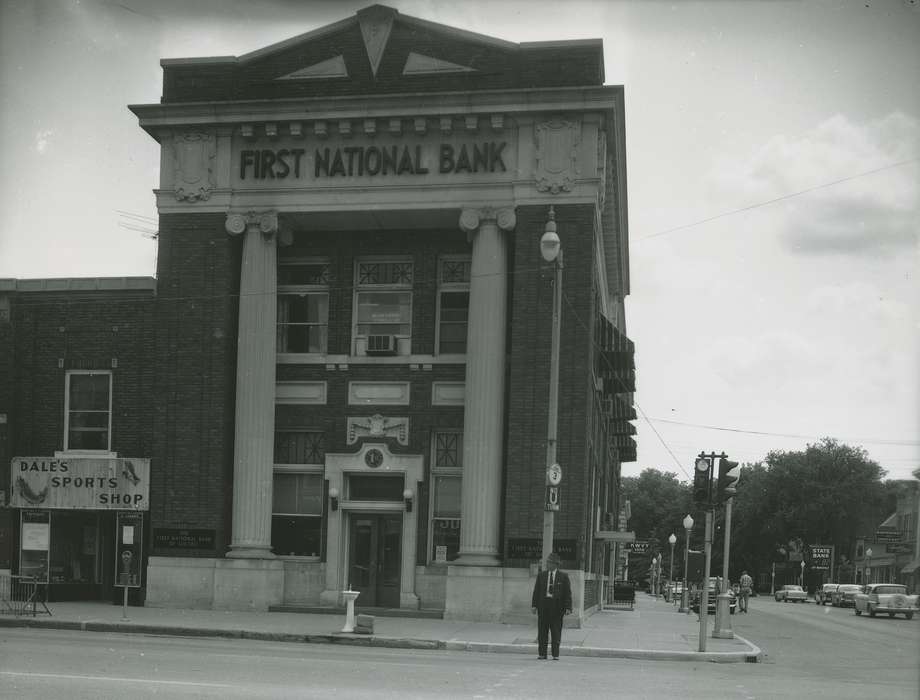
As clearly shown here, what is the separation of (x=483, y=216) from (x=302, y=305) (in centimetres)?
570

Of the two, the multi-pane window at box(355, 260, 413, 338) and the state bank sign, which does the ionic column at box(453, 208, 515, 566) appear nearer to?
the multi-pane window at box(355, 260, 413, 338)

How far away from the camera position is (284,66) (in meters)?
29.0

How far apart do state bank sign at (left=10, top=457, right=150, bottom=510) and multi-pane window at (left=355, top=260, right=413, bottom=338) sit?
262 inches

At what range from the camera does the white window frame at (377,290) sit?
29.2m

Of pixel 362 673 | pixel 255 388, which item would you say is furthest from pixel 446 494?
pixel 362 673

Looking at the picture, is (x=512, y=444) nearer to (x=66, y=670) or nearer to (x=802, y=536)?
(x=66, y=670)

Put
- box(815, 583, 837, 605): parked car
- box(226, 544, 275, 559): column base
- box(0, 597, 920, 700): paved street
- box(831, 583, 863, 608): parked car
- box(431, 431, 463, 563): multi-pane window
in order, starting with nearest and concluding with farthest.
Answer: box(0, 597, 920, 700): paved street → box(226, 544, 275, 559): column base → box(431, 431, 463, 563): multi-pane window → box(831, 583, 863, 608): parked car → box(815, 583, 837, 605): parked car

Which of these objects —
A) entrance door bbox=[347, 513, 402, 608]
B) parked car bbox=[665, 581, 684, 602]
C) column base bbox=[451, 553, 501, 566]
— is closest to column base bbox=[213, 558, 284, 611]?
entrance door bbox=[347, 513, 402, 608]

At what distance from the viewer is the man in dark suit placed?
1877cm

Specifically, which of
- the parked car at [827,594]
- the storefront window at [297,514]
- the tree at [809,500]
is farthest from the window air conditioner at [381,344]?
the tree at [809,500]

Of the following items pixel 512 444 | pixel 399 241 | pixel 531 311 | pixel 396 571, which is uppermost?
pixel 399 241

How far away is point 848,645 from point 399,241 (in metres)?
14.9

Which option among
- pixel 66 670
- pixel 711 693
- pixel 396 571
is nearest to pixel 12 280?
pixel 396 571

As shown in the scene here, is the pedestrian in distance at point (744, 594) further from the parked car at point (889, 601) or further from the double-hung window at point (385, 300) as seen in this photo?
the double-hung window at point (385, 300)
